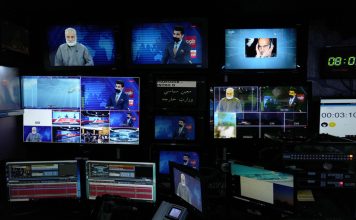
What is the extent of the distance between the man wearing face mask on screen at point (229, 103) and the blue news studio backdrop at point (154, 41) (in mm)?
424

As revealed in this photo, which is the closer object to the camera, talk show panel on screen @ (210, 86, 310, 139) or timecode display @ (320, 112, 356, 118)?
talk show panel on screen @ (210, 86, 310, 139)

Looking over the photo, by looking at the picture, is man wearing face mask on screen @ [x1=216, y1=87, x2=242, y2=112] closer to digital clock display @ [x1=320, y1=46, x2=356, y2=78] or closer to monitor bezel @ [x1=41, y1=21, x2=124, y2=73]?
monitor bezel @ [x1=41, y1=21, x2=124, y2=73]

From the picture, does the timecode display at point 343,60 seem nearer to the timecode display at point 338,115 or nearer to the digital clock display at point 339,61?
the digital clock display at point 339,61

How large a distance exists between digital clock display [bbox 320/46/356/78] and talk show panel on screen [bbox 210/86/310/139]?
34.2 inches

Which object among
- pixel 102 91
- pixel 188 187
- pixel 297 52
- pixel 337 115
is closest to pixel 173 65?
pixel 102 91

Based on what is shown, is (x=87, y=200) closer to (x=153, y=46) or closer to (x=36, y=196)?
(x=36, y=196)

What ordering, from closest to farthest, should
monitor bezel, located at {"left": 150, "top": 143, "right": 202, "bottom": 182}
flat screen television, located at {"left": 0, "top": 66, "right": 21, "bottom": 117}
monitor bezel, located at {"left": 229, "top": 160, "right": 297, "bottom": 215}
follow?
monitor bezel, located at {"left": 229, "top": 160, "right": 297, "bottom": 215} < flat screen television, located at {"left": 0, "top": 66, "right": 21, "bottom": 117} < monitor bezel, located at {"left": 150, "top": 143, "right": 202, "bottom": 182}

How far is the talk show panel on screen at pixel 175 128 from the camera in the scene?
137 inches

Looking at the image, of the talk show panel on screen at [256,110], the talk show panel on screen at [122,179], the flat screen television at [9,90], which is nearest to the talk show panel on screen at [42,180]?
the talk show panel on screen at [122,179]

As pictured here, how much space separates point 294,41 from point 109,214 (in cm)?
235

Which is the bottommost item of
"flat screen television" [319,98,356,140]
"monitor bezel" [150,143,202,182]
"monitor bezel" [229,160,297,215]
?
"monitor bezel" [229,160,297,215]

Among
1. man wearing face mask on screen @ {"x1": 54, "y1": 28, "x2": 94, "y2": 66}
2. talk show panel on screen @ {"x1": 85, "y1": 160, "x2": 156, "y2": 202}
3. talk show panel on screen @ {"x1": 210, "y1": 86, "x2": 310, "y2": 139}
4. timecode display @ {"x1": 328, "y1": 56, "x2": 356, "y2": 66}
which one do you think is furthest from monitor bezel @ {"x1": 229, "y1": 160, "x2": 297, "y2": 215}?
timecode display @ {"x1": 328, "y1": 56, "x2": 356, "y2": 66}

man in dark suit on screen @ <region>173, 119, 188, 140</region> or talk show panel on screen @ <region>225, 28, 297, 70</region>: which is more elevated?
talk show panel on screen @ <region>225, 28, 297, 70</region>

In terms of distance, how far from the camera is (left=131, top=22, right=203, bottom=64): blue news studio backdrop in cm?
348
